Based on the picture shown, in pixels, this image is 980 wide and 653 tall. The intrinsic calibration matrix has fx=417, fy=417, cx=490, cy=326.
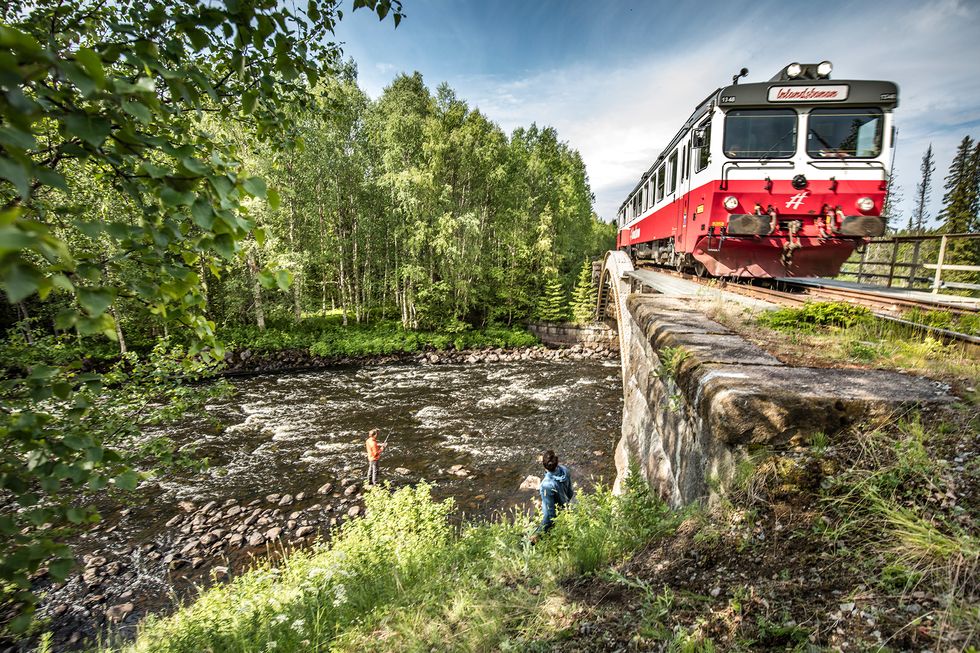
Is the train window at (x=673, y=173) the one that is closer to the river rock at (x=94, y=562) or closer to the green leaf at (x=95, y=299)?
the green leaf at (x=95, y=299)

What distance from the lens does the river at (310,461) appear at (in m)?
6.14

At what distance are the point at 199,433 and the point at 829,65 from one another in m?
15.3

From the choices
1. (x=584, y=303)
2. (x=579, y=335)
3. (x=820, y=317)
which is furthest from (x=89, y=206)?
(x=584, y=303)

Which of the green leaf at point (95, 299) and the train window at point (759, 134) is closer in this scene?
the green leaf at point (95, 299)

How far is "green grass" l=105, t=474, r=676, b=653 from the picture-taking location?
2.28 meters

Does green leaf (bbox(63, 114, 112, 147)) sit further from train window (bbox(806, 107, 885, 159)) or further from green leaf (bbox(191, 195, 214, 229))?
train window (bbox(806, 107, 885, 159))

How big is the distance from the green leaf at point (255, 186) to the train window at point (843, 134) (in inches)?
342

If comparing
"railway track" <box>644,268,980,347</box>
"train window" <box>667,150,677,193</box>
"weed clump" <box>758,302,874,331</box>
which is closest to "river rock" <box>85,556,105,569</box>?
"weed clump" <box>758,302,874,331</box>

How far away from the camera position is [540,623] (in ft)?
6.69

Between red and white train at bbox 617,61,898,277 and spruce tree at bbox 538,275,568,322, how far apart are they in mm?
17083

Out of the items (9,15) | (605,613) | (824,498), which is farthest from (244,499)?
(824,498)

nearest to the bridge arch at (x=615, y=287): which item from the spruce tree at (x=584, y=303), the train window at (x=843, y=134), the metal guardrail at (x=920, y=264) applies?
the spruce tree at (x=584, y=303)

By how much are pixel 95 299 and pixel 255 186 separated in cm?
54

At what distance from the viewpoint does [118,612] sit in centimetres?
548
